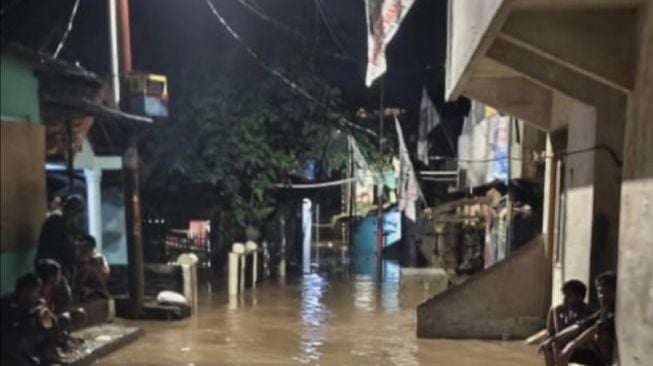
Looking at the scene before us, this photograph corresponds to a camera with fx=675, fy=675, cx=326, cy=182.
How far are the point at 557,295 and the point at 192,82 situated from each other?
1075cm

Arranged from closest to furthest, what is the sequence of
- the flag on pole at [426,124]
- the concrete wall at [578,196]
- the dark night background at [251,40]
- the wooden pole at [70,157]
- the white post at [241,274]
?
1. the wooden pole at [70,157]
2. the dark night background at [251,40]
3. the concrete wall at [578,196]
4. the white post at [241,274]
5. the flag on pole at [426,124]

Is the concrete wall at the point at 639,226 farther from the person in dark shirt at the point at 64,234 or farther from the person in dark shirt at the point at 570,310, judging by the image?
the person in dark shirt at the point at 64,234

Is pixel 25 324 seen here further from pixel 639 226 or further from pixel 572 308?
pixel 572 308

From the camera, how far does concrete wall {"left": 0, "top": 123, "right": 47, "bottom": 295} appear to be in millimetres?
2582

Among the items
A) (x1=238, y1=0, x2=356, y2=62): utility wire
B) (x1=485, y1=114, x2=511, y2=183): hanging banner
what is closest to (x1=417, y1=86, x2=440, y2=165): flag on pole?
(x1=238, y1=0, x2=356, y2=62): utility wire

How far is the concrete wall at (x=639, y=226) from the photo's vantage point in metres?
5.37

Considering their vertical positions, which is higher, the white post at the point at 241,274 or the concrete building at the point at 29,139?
the concrete building at the point at 29,139

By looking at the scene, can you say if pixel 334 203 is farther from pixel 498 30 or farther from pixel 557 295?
pixel 498 30

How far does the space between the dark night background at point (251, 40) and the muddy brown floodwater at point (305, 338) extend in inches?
178

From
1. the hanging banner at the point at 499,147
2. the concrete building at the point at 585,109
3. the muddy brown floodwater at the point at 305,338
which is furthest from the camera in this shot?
the hanging banner at the point at 499,147

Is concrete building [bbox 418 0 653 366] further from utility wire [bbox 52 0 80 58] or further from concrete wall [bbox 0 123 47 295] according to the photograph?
concrete wall [bbox 0 123 47 295]

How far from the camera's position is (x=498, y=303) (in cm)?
1113

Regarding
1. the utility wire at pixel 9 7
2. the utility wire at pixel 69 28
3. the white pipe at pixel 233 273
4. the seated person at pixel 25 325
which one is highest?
the utility wire at pixel 69 28

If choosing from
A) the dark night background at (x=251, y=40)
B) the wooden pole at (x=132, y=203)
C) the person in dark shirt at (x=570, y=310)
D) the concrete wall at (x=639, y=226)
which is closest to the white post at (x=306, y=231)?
the dark night background at (x=251, y=40)
